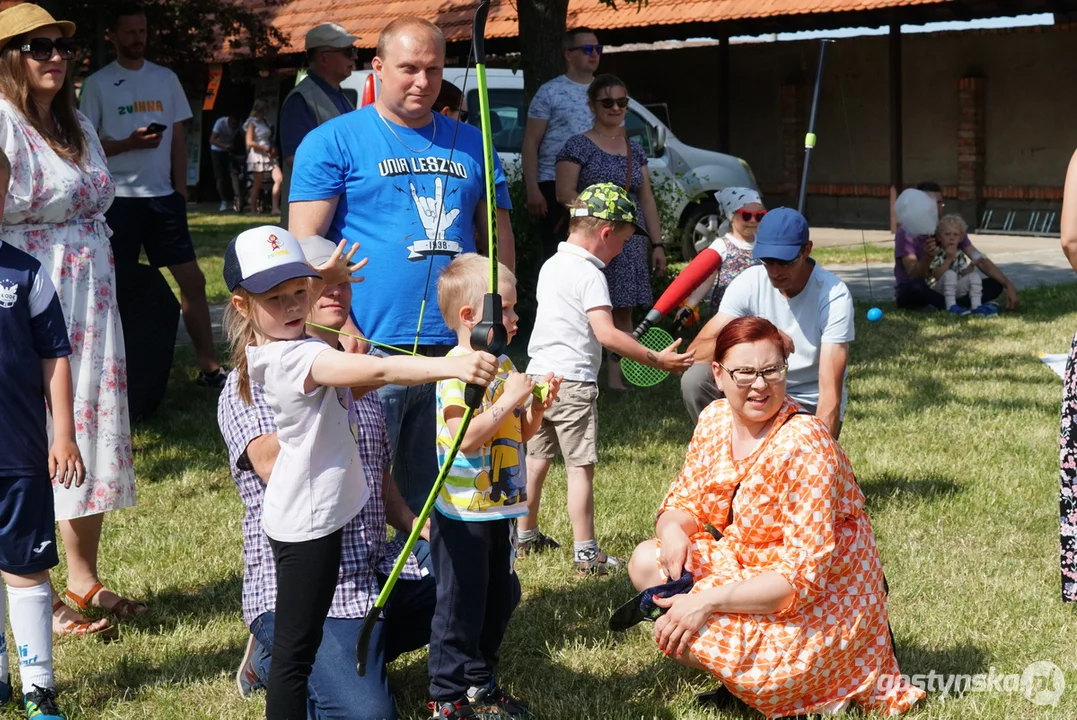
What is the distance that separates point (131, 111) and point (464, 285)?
4.54m

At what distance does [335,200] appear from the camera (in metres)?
4.12

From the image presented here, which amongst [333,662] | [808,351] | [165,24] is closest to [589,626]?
[333,662]

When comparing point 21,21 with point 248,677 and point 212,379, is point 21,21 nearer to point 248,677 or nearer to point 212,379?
point 248,677

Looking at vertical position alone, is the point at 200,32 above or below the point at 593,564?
above

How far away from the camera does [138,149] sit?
7.07 metres

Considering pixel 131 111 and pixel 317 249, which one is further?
pixel 131 111

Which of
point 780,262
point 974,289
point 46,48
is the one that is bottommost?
point 974,289

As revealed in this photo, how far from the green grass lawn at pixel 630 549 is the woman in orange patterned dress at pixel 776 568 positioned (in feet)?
0.79

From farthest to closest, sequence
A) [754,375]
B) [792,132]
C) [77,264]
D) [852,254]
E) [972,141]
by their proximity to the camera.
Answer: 1. [792,132]
2. [972,141]
3. [852,254]
4. [77,264]
5. [754,375]

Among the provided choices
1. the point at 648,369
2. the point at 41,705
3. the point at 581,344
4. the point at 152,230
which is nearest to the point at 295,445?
the point at 41,705

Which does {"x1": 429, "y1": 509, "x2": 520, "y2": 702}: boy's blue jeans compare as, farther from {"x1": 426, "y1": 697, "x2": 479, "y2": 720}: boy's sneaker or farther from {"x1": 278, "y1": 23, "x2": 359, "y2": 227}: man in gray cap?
{"x1": 278, "y1": 23, "x2": 359, "y2": 227}: man in gray cap

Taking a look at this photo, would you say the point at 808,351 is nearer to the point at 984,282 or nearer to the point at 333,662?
the point at 333,662

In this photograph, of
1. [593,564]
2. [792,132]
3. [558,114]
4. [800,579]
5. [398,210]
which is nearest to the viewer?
[800,579]

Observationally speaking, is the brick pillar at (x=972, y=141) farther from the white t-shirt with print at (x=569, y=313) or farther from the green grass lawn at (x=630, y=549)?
the white t-shirt with print at (x=569, y=313)
